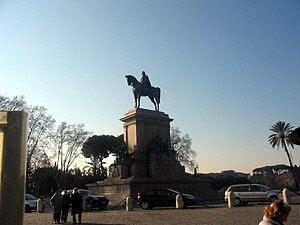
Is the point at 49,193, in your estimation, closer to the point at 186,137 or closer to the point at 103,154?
the point at 103,154

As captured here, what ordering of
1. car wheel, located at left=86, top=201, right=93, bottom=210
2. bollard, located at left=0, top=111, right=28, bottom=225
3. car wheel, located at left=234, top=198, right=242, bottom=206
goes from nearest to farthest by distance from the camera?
1. bollard, located at left=0, top=111, right=28, bottom=225
2. car wheel, located at left=234, top=198, right=242, bottom=206
3. car wheel, located at left=86, top=201, right=93, bottom=210

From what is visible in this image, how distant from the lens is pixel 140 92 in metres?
35.4

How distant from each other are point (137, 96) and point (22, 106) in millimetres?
12139

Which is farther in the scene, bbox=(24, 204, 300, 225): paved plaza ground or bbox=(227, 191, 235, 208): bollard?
bbox=(227, 191, 235, 208): bollard

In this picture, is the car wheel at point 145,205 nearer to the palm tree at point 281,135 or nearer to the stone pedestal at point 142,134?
the stone pedestal at point 142,134

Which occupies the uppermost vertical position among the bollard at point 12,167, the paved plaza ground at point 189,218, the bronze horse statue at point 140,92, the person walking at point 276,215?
the bronze horse statue at point 140,92

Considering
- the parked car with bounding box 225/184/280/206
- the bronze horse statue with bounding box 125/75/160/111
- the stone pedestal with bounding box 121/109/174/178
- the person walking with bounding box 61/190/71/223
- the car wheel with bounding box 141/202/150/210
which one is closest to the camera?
the person walking with bounding box 61/190/71/223

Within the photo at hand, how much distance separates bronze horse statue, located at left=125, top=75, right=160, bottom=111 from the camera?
35188mm

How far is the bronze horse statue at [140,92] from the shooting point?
35188mm

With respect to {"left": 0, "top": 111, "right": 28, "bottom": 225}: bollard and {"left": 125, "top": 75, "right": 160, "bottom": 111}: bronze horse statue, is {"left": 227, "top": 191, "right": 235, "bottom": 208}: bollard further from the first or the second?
{"left": 0, "top": 111, "right": 28, "bottom": 225}: bollard

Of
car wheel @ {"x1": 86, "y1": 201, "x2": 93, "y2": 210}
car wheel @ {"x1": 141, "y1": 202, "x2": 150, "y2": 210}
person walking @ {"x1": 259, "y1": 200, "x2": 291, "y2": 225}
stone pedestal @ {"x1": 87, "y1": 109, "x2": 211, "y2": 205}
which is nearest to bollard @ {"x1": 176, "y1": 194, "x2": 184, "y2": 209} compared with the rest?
car wheel @ {"x1": 141, "y1": 202, "x2": 150, "y2": 210}

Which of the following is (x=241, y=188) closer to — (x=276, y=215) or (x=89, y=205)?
(x=89, y=205)

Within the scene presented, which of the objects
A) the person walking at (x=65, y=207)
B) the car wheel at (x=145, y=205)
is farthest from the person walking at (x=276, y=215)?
the car wheel at (x=145, y=205)

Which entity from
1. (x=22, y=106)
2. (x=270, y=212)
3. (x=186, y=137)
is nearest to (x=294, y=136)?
(x=186, y=137)
